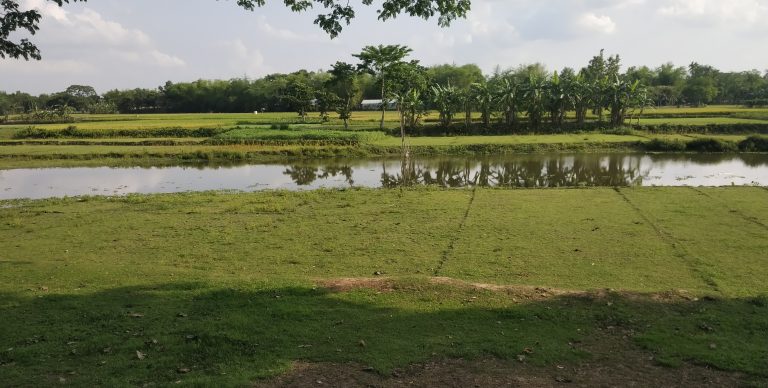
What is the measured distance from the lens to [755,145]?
36031mm

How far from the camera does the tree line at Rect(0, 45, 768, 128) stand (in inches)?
1881

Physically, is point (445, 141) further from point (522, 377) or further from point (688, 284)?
point (522, 377)

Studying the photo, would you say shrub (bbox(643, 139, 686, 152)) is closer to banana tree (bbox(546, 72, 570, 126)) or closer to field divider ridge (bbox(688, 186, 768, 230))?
banana tree (bbox(546, 72, 570, 126))

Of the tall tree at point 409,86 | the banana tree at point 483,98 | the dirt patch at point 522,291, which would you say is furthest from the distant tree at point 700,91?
the dirt patch at point 522,291

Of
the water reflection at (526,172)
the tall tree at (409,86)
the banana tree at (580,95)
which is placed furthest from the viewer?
the banana tree at (580,95)

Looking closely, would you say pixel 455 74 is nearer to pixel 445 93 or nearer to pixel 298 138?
pixel 445 93

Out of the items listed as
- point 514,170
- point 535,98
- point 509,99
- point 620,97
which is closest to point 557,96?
point 535,98

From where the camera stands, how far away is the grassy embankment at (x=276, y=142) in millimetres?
36094

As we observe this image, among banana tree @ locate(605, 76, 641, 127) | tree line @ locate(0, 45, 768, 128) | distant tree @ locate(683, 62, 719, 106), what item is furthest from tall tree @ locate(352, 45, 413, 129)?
distant tree @ locate(683, 62, 719, 106)

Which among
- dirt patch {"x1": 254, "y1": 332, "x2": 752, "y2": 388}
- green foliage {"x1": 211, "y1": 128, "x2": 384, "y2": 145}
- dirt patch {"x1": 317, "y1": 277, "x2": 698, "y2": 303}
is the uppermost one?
green foliage {"x1": 211, "y1": 128, "x2": 384, "y2": 145}

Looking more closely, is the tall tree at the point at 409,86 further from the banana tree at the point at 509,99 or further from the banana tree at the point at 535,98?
the banana tree at the point at 535,98

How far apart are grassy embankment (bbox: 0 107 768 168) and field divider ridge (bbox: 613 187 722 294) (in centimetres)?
2295

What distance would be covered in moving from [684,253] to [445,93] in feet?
125

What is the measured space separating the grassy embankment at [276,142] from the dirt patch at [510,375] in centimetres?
3165
